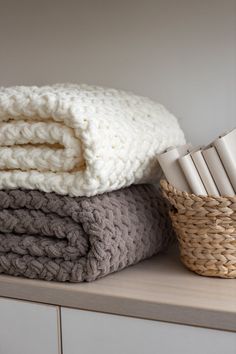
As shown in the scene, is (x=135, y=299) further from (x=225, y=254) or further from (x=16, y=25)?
(x=16, y=25)

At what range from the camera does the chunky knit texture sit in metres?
0.74

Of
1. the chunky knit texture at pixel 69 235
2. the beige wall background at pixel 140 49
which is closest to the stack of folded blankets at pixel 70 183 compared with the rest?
the chunky knit texture at pixel 69 235

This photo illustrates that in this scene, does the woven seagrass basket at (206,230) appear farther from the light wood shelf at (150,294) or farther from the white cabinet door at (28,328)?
the white cabinet door at (28,328)

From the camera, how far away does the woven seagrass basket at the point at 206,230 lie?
0.74 meters

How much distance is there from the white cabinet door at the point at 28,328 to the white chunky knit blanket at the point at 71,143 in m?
0.15

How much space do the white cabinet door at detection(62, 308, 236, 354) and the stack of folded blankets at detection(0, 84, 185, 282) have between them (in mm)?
61

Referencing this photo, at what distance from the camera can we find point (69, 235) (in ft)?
2.47

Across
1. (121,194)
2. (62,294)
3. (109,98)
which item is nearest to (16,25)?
(109,98)

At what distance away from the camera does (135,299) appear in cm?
68

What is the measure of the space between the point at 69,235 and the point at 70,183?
7 centimetres

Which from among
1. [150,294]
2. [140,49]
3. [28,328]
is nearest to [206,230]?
[150,294]

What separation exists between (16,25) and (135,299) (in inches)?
26.5

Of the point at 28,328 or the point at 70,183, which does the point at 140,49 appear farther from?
the point at 28,328

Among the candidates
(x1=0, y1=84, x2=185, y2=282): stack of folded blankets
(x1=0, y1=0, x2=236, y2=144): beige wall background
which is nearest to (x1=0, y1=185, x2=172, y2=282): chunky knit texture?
(x1=0, y1=84, x2=185, y2=282): stack of folded blankets
